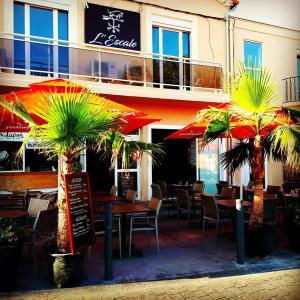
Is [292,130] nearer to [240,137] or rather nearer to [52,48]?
[240,137]

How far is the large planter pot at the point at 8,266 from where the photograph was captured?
472cm

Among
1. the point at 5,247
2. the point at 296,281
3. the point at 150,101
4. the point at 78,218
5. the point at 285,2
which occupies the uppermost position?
the point at 285,2

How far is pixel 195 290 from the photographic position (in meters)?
4.85

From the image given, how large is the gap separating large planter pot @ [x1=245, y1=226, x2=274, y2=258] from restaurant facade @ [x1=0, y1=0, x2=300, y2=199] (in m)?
5.90

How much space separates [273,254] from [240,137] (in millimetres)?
2654

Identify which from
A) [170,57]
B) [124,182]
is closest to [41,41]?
[170,57]

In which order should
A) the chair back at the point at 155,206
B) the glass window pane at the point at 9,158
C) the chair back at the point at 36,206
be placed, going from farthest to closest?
the glass window pane at the point at 9,158 < the chair back at the point at 36,206 < the chair back at the point at 155,206

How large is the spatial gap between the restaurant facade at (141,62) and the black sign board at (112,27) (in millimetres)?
33

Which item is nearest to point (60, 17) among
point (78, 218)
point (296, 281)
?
point (78, 218)

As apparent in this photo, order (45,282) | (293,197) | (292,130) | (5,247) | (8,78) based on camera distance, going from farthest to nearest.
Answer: (8,78)
(293,197)
(292,130)
(45,282)
(5,247)

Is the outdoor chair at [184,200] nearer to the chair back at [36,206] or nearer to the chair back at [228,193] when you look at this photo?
the chair back at [228,193]

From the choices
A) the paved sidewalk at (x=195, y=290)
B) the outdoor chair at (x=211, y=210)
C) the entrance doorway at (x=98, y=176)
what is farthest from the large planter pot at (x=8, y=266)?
the entrance doorway at (x=98, y=176)

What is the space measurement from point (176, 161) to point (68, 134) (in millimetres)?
9337

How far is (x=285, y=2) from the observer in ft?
49.3
